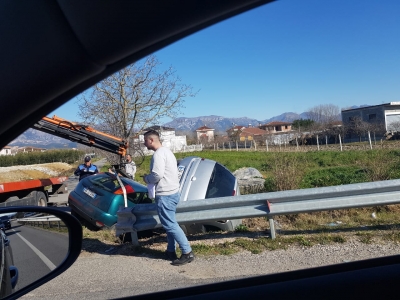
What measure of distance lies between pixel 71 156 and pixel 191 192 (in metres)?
16.6

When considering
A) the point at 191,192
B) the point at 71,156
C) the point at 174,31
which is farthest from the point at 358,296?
the point at 71,156

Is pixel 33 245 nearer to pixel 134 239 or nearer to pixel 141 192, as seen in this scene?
pixel 134 239

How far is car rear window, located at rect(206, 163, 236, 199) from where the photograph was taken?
6.57 m

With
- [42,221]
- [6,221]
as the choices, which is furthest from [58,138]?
[6,221]

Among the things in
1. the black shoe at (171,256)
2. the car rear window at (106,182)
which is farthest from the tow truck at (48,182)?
the black shoe at (171,256)

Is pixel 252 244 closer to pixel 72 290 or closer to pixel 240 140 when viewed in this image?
pixel 72 290

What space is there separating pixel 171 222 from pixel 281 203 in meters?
1.46

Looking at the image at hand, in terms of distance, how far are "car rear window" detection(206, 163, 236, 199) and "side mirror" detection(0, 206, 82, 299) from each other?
13.1 ft

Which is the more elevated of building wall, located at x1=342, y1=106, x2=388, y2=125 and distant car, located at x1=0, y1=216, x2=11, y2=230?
building wall, located at x1=342, y1=106, x2=388, y2=125

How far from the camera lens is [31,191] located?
12930 millimetres

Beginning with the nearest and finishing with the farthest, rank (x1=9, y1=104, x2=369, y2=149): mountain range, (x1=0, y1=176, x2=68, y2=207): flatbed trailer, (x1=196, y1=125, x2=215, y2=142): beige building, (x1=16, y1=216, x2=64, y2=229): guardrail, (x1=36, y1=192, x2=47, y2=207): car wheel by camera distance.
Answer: (x1=9, y1=104, x2=369, y2=149): mountain range
(x1=16, y1=216, x2=64, y2=229): guardrail
(x1=0, y1=176, x2=68, y2=207): flatbed trailer
(x1=36, y1=192, x2=47, y2=207): car wheel
(x1=196, y1=125, x2=215, y2=142): beige building

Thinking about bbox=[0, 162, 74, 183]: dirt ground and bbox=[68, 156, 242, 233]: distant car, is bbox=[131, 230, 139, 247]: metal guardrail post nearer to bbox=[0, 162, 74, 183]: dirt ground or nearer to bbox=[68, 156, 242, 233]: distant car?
bbox=[68, 156, 242, 233]: distant car

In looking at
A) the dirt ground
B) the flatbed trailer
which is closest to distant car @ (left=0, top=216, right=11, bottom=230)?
the flatbed trailer

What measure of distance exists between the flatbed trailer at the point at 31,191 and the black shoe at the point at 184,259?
21.4ft
